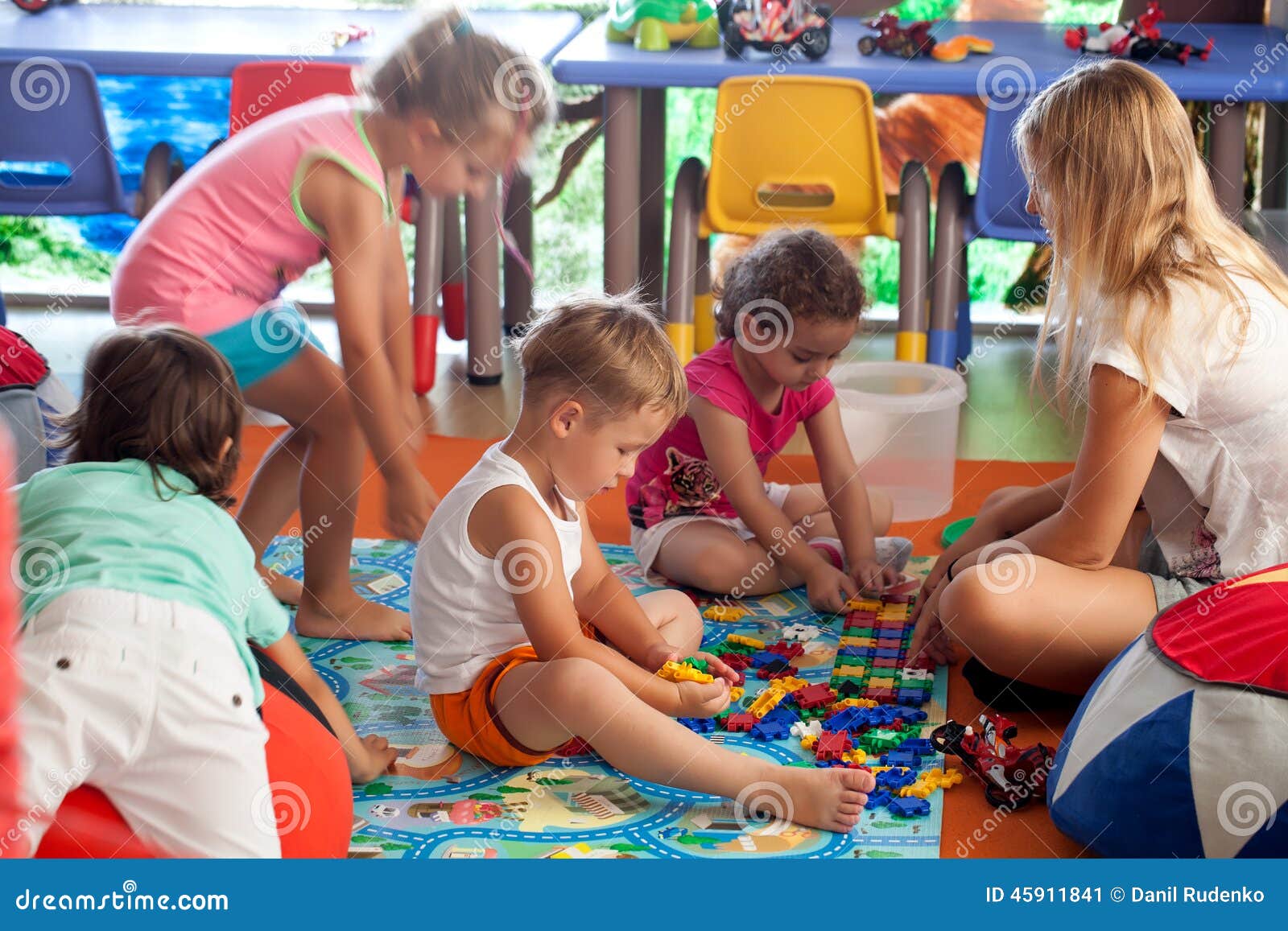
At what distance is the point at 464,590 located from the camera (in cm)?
159

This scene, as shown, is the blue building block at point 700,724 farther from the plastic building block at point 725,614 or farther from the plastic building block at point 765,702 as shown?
the plastic building block at point 725,614

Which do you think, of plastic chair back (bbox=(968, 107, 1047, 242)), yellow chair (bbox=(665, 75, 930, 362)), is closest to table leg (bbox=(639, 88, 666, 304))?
→ yellow chair (bbox=(665, 75, 930, 362))

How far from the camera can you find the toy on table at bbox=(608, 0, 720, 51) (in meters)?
2.93

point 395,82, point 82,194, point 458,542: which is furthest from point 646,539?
point 82,194

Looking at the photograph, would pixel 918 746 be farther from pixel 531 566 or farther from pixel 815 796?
pixel 531 566

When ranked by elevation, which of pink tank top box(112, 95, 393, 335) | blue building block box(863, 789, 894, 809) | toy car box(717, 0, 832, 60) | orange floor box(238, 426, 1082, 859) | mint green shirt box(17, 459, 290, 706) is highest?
toy car box(717, 0, 832, 60)

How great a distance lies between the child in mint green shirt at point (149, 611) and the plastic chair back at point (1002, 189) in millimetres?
1893

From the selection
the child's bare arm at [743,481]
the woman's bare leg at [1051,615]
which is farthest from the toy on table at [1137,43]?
the woman's bare leg at [1051,615]

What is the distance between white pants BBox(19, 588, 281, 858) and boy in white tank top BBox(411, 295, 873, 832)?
1.20 feet

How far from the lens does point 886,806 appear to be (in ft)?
5.06

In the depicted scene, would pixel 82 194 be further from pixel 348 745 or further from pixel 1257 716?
pixel 1257 716

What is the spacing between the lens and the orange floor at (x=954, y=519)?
4.88 ft

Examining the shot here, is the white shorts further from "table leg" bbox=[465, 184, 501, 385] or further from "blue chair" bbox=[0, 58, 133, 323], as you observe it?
"blue chair" bbox=[0, 58, 133, 323]

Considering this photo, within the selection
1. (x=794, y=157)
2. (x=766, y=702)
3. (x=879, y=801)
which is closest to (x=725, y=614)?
(x=766, y=702)
